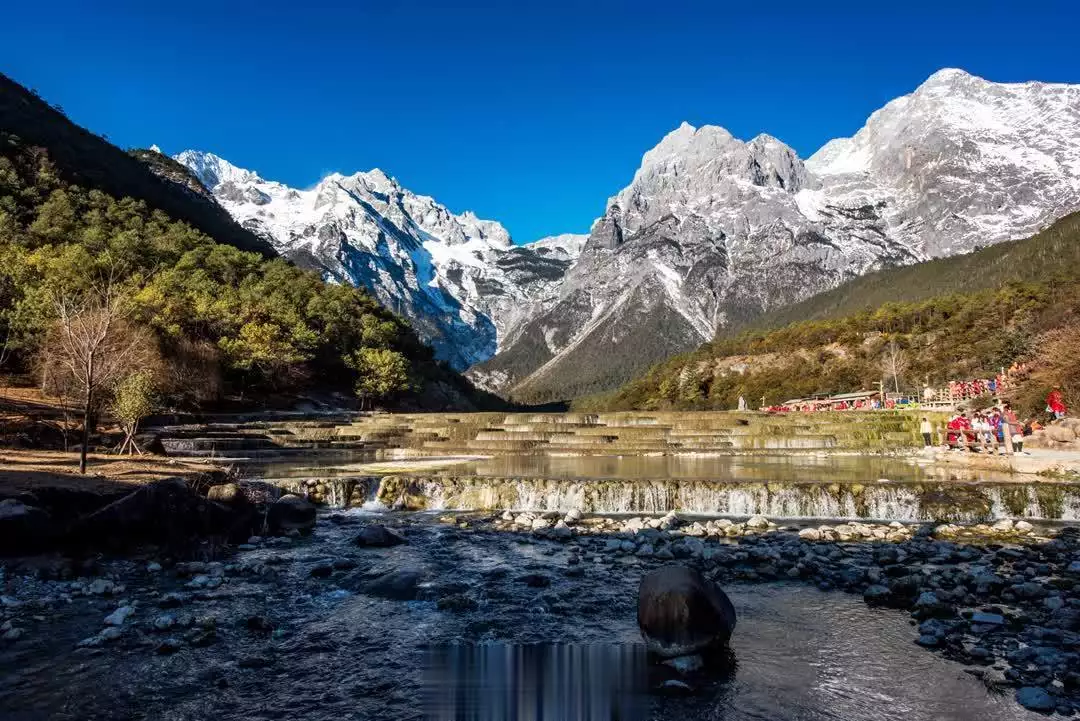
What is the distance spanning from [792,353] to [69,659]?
13917 centimetres

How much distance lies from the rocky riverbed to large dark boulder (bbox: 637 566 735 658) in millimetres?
510

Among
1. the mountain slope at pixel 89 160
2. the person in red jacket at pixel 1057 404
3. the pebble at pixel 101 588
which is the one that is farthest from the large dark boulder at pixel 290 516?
the mountain slope at pixel 89 160

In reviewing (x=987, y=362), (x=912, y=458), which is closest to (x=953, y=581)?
(x=912, y=458)

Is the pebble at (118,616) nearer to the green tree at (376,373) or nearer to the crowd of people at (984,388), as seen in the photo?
the crowd of people at (984,388)

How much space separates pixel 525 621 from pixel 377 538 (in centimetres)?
733

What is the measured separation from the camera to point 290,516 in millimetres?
18516

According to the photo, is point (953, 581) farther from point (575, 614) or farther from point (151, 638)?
point (151, 638)

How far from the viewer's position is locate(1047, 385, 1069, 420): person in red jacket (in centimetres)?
3153

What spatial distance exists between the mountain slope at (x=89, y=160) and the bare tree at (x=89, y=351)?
247 feet

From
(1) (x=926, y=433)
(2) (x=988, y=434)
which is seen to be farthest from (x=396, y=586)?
(1) (x=926, y=433)

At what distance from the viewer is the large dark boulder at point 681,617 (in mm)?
8797

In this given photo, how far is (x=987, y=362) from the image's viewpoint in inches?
3295

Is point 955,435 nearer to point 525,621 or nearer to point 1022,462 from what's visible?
point 1022,462

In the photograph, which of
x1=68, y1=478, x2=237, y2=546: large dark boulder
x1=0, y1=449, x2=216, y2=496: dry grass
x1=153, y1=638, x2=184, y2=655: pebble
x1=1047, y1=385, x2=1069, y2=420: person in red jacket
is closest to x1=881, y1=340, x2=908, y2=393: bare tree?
x1=1047, y1=385, x2=1069, y2=420: person in red jacket
